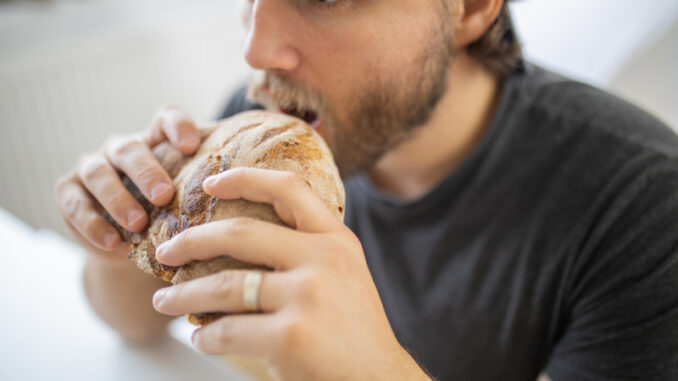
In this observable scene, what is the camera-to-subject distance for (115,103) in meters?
2.48

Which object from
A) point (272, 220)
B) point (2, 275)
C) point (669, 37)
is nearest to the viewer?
point (272, 220)

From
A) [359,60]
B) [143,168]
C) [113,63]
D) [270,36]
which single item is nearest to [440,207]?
[359,60]

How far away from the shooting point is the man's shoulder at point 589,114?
935 mm

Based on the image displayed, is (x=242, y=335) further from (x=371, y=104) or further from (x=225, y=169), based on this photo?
(x=371, y=104)

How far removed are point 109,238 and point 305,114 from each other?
1.42 feet

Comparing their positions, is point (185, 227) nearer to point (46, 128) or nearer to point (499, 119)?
point (499, 119)

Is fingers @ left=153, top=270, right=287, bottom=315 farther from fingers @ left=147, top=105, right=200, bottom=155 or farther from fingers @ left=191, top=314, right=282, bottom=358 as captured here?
fingers @ left=147, top=105, right=200, bottom=155

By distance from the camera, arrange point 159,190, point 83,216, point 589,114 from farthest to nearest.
A: point 589,114
point 83,216
point 159,190

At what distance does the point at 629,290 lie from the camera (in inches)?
33.0

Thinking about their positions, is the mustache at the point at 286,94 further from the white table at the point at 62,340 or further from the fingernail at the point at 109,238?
the white table at the point at 62,340

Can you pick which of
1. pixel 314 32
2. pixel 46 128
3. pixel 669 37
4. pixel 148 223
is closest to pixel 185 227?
pixel 148 223

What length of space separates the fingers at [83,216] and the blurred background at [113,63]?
1.72 m

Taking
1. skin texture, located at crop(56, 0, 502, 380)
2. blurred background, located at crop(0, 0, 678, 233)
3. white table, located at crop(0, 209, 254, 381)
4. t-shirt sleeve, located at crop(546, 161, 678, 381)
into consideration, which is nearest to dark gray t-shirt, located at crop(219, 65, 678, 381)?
t-shirt sleeve, located at crop(546, 161, 678, 381)

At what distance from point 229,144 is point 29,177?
214 centimetres
